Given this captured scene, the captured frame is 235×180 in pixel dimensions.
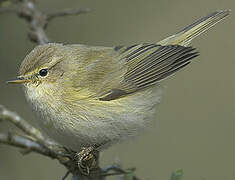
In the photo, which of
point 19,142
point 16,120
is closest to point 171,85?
point 16,120

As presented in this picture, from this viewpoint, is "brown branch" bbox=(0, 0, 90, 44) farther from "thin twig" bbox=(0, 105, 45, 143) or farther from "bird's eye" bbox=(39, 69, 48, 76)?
"thin twig" bbox=(0, 105, 45, 143)

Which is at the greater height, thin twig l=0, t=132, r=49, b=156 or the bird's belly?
the bird's belly

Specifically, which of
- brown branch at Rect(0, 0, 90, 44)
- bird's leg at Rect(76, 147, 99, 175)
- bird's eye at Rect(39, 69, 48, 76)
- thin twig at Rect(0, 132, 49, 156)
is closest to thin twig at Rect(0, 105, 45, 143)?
thin twig at Rect(0, 132, 49, 156)

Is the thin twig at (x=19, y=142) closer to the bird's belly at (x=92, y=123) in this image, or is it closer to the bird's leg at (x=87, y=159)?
the bird's leg at (x=87, y=159)

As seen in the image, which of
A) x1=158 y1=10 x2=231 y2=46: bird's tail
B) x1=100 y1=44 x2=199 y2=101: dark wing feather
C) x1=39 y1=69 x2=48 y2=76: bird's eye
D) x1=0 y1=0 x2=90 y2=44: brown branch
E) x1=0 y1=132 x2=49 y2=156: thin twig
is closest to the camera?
x1=0 y1=132 x2=49 y2=156: thin twig

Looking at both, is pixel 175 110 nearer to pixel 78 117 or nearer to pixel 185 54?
pixel 185 54

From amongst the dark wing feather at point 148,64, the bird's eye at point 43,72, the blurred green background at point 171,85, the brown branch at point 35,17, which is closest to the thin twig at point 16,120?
the bird's eye at point 43,72

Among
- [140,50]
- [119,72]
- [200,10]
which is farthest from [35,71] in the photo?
[200,10]
